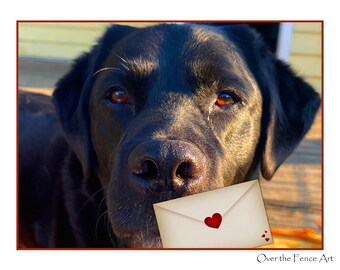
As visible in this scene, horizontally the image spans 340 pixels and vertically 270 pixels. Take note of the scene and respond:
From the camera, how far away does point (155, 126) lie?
1765 mm

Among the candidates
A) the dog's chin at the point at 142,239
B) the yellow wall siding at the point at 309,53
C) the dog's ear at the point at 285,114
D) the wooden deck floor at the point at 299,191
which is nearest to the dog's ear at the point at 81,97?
the dog's chin at the point at 142,239

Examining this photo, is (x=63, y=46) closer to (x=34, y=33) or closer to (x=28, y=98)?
(x=28, y=98)

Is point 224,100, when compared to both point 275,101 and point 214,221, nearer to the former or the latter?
point 275,101

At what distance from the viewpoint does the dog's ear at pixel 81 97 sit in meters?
2.20

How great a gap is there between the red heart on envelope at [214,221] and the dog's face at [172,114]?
0.13m

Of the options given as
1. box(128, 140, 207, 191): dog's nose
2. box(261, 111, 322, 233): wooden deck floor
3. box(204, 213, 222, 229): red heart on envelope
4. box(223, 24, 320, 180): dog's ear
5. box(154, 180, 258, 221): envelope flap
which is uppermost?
box(223, 24, 320, 180): dog's ear

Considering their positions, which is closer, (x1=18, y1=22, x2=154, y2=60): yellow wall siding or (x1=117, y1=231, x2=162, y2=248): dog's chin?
(x1=117, y1=231, x2=162, y2=248): dog's chin

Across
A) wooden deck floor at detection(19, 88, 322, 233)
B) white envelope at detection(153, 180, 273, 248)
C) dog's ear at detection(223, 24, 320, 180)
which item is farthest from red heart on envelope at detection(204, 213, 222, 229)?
wooden deck floor at detection(19, 88, 322, 233)

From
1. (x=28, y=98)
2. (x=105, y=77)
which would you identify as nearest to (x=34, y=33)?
(x=105, y=77)

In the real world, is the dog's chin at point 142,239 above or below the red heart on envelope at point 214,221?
below

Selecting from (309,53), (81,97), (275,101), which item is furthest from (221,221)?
(309,53)

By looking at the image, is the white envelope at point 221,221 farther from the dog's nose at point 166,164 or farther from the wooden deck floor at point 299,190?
the wooden deck floor at point 299,190

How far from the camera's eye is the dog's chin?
72.4 inches

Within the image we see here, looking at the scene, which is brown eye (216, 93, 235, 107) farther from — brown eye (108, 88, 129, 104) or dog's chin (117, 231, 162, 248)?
dog's chin (117, 231, 162, 248)
